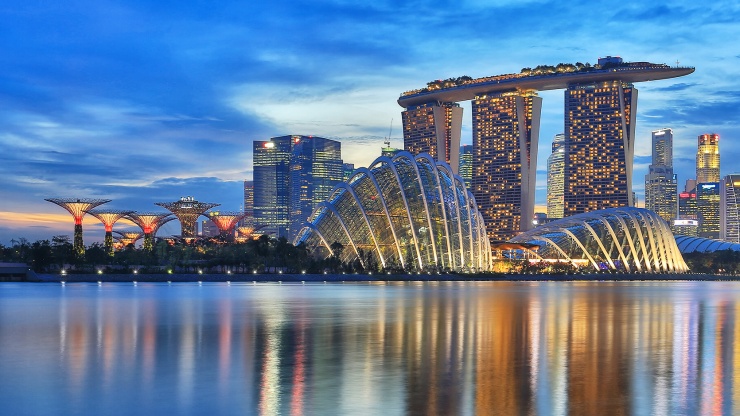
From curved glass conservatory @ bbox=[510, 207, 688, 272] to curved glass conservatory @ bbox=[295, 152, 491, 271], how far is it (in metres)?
46.4

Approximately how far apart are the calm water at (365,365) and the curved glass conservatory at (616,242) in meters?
136

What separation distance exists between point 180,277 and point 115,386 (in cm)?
10811

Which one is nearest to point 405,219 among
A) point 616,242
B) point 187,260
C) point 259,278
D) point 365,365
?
point 259,278

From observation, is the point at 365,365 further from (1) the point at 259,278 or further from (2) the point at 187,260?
(2) the point at 187,260

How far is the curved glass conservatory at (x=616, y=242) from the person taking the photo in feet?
588

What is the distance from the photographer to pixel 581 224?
600ft

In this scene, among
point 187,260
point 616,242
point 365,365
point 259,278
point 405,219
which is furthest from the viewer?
point 616,242

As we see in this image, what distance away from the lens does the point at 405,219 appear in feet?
442

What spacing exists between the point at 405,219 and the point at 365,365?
10976cm

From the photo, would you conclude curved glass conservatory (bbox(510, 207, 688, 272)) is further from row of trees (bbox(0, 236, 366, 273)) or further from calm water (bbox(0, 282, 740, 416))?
calm water (bbox(0, 282, 740, 416))

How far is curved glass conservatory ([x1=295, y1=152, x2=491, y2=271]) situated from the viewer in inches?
5251

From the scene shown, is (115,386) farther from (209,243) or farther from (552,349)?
(209,243)

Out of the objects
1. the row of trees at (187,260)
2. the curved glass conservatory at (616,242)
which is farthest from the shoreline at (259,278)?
the curved glass conservatory at (616,242)

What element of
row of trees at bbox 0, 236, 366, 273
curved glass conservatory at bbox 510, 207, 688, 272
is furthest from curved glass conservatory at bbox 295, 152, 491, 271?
curved glass conservatory at bbox 510, 207, 688, 272
